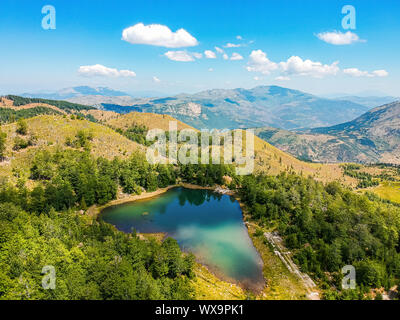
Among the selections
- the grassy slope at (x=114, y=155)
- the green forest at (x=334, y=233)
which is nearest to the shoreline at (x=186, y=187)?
the grassy slope at (x=114, y=155)

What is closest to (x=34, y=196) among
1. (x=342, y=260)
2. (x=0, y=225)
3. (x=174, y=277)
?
(x=0, y=225)

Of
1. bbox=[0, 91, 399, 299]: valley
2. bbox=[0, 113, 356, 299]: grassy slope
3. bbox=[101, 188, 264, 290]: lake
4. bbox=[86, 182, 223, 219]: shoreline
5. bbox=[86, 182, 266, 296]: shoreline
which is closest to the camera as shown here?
bbox=[0, 113, 356, 299]: grassy slope

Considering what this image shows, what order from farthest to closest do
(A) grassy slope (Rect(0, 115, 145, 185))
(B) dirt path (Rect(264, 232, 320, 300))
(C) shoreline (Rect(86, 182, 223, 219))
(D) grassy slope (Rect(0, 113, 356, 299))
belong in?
(A) grassy slope (Rect(0, 115, 145, 185))
(C) shoreline (Rect(86, 182, 223, 219))
(B) dirt path (Rect(264, 232, 320, 300))
(D) grassy slope (Rect(0, 113, 356, 299))

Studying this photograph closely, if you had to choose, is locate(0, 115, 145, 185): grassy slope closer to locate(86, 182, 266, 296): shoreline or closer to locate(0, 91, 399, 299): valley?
locate(0, 91, 399, 299): valley

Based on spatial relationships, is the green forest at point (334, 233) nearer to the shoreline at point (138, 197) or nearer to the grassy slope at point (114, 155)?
the grassy slope at point (114, 155)

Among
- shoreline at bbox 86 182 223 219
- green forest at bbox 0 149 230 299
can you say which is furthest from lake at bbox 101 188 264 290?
green forest at bbox 0 149 230 299

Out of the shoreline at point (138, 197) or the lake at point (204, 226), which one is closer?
the lake at point (204, 226)

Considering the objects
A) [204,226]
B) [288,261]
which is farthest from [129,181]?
[288,261]

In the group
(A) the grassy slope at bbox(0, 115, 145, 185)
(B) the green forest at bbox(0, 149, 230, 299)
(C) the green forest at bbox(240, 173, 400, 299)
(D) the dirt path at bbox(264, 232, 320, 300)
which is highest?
(A) the grassy slope at bbox(0, 115, 145, 185)
